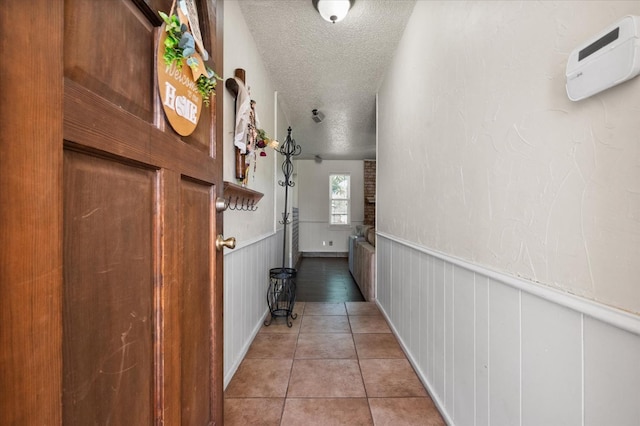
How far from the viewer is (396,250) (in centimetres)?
232

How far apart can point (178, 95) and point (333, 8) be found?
147cm

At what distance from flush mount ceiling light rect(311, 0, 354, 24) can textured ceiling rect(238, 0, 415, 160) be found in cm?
11

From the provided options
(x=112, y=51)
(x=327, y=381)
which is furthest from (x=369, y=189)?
(x=112, y=51)

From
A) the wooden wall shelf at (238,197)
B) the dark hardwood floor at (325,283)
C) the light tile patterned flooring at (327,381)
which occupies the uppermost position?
the wooden wall shelf at (238,197)

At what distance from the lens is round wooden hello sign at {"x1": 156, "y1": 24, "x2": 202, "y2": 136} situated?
2.15ft

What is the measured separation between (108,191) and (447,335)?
1435mm

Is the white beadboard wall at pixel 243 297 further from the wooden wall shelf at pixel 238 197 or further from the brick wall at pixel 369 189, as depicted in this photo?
the brick wall at pixel 369 189

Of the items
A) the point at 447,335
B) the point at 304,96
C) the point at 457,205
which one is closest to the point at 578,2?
the point at 457,205

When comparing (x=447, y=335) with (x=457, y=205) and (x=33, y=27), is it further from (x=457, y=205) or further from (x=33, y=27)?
(x=33, y=27)

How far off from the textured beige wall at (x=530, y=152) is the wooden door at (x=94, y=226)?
969 millimetres

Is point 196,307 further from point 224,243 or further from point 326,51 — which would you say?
point 326,51

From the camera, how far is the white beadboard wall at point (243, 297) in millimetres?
1731

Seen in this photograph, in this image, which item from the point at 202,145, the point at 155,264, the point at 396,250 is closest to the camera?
the point at 155,264

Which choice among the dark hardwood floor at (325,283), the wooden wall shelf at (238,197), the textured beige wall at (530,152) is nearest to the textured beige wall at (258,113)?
the wooden wall shelf at (238,197)
